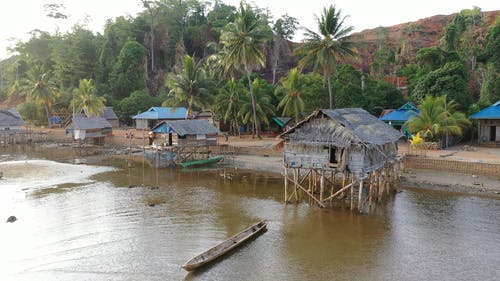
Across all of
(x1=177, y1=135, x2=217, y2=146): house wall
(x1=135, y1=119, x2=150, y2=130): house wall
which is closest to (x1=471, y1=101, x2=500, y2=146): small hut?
(x1=177, y1=135, x2=217, y2=146): house wall

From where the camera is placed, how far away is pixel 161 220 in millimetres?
22000

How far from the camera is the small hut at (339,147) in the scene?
74.2 ft

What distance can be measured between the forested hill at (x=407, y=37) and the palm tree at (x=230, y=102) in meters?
34.5

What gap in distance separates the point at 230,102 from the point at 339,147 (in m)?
25.0

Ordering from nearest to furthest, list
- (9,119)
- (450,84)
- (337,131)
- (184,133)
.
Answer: (337,131)
(184,133)
(450,84)
(9,119)

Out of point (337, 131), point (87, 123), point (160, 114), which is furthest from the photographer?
point (160, 114)

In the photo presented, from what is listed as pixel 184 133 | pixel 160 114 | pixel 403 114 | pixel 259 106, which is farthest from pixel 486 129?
pixel 160 114

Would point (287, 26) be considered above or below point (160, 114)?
above

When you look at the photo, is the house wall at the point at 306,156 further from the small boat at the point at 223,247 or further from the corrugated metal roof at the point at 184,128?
the corrugated metal roof at the point at 184,128

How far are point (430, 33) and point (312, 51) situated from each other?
61.2 m

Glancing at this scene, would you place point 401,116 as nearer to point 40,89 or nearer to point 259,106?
point 259,106

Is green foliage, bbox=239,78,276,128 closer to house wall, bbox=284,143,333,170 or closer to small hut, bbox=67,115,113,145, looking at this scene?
small hut, bbox=67,115,113,145

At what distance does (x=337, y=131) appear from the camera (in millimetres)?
23016

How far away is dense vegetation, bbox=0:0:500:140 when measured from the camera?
135 ft
